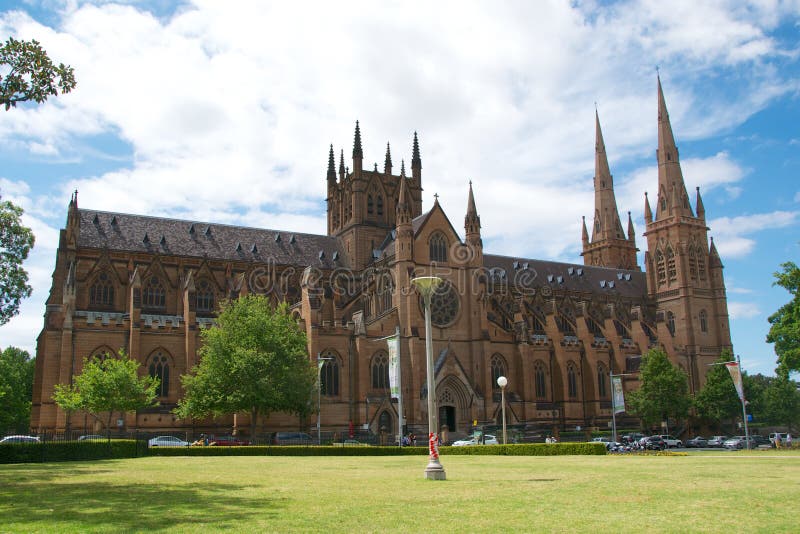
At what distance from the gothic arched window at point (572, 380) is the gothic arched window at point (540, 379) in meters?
3.04

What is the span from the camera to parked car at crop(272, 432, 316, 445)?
58500mm

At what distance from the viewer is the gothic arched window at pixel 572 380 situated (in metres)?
84.9

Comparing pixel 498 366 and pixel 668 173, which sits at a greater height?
pixel 668 173

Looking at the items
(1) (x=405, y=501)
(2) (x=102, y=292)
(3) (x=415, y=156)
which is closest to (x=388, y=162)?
(3) (x=415, y=156)

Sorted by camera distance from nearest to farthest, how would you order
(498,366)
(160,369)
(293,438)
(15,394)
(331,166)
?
(293,438)
(160,369)
(498,366)
(15,394)
(331,166)

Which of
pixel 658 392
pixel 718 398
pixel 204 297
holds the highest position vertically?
pixel 204 297

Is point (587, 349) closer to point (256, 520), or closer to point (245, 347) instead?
point (245, 347)

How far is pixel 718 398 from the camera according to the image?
84.2 m

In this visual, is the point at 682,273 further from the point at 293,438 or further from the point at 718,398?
the point at 293,438

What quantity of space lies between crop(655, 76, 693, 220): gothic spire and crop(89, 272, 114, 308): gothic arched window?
7400 cm

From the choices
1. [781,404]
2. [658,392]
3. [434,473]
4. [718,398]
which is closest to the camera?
[434,473]

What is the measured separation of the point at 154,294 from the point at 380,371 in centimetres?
2368

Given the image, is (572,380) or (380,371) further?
(572,380)

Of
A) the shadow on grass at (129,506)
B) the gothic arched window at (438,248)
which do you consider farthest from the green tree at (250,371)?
the shadow on grass at (129,506)
